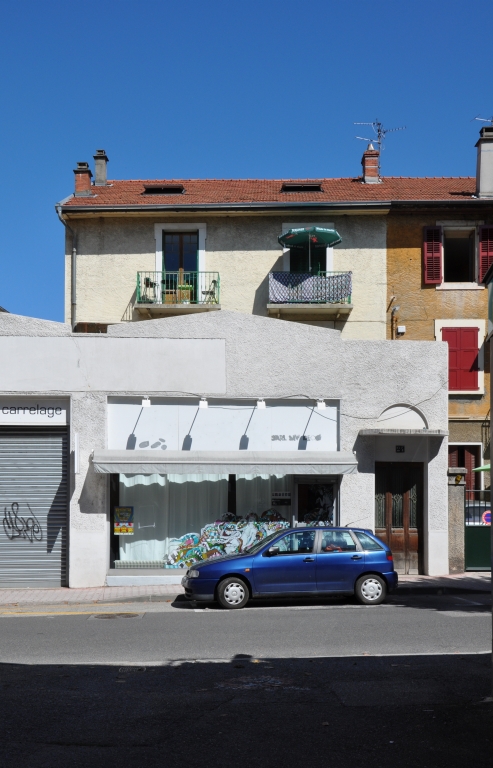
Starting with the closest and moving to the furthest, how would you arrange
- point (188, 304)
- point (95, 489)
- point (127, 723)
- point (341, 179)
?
point (127, 723)
point (95, 489)
point (188, 304)
point (341, 179)

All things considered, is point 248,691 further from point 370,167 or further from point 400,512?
point 370,167

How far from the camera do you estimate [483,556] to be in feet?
65.4

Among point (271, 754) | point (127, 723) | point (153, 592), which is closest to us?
point (271, 754)

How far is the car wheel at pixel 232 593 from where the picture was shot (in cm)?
1505

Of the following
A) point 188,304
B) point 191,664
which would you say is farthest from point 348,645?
point 188,304

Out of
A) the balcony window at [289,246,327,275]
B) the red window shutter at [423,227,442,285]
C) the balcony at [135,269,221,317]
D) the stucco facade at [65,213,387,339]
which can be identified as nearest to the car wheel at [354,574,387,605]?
the stucco facade at [65,213,387,339]

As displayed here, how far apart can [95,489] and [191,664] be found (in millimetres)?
8870

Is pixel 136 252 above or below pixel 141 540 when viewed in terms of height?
above

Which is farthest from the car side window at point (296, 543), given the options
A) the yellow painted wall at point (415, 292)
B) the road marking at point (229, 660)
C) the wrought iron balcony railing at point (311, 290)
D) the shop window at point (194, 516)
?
the yellow painted wall at point (415, 292)

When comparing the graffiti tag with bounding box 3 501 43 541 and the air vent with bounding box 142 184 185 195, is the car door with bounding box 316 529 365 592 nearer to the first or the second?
the graffiti tag with bounding box 3 501 43 541

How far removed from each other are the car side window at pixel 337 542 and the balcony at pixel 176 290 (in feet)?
45.1

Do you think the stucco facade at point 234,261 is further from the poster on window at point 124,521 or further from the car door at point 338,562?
the car door at point 338,562

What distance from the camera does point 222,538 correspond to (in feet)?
62.6

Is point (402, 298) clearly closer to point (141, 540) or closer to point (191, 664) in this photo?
point (141, 540)
